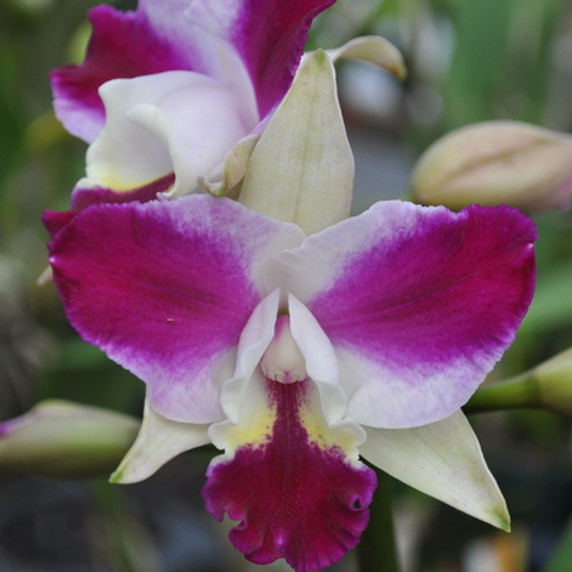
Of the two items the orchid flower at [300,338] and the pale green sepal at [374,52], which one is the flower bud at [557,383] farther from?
the pale green sepal at [374,52]

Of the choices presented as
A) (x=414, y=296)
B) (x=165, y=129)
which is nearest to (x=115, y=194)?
(x=165, y=129)

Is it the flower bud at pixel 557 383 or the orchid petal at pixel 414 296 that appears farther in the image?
the flower bud at pixel 557 383

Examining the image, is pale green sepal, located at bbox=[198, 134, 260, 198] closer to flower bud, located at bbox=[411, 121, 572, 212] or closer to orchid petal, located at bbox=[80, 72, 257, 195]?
orchid petal, located at bbox=[80, 72, 257, 195]

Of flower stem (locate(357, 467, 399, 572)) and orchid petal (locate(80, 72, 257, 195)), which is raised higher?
orchid petal (locate(80, 72, 257, 195))

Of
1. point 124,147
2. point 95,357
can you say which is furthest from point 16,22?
point 124,147

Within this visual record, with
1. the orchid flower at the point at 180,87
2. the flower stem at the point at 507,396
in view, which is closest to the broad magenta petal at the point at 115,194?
the orchid flower at the point at 180,87

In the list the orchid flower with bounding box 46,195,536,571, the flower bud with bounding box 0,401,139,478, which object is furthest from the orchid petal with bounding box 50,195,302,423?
the flower bud with bounding box 0,401,139,478
